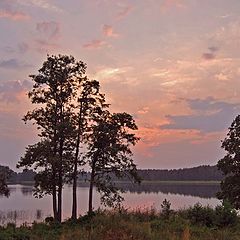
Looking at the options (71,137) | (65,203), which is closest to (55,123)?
(71,137)

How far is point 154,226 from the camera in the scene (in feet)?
62.2

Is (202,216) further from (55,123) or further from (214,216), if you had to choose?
(55,123)

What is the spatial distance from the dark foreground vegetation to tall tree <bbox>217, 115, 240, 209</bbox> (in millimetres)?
15488

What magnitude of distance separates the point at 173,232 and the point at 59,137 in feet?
62.4

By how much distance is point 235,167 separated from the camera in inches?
1480

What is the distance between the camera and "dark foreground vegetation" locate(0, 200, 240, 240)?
1675 cm

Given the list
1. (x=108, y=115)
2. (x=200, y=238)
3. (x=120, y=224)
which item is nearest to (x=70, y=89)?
(x=108, y=115)

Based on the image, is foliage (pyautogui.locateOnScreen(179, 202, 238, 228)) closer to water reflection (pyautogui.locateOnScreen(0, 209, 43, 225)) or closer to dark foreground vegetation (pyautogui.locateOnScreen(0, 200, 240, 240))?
dark foreground vegetation (pyautogui.locateOnScreen(0, 200, 240, 240))

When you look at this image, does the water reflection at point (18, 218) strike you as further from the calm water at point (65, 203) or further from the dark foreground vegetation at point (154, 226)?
the dark foreground vegetation at point (154, 226)

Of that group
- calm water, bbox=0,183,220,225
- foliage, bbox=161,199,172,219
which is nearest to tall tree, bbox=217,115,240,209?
calm water, bbox=0,183,220,225

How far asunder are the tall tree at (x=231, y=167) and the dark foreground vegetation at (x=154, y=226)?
50.8ft

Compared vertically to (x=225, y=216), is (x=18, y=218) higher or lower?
lower

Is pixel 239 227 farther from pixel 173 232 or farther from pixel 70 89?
pixel 70 89

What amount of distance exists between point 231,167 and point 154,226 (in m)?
20.5
